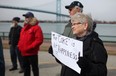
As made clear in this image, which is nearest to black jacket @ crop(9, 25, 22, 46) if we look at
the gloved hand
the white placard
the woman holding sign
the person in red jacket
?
the person in red jacket

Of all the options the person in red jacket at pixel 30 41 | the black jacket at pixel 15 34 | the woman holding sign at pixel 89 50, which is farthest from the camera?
the black jacket at pixel 15 34

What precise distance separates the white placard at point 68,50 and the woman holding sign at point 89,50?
0.20ft

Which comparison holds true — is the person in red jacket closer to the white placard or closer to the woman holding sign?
the white placard

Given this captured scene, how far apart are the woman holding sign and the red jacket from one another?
147 inches

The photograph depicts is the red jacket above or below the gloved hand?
below

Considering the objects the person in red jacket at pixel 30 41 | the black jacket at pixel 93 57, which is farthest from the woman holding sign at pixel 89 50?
the person in red jacket at pixel 30 41

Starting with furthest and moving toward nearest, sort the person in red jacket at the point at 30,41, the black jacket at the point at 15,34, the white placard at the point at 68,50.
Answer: the black jacket at the point at 15,34 < the person in red jacket at the point at 30,41 < the white placard at the point at 68,50

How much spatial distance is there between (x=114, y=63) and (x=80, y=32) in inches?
317

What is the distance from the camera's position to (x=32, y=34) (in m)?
7.09

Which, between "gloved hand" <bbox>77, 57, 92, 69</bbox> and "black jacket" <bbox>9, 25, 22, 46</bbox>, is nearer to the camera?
"gloved hand" <bbox>77, 57, 92, 69</bbox>

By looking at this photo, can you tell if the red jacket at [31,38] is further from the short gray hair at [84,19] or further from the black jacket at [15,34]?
the short gray hair at [84,19]

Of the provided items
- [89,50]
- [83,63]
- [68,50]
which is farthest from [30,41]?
[83,63]

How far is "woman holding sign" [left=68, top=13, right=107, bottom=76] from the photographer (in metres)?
3.10

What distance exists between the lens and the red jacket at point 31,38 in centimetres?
704
